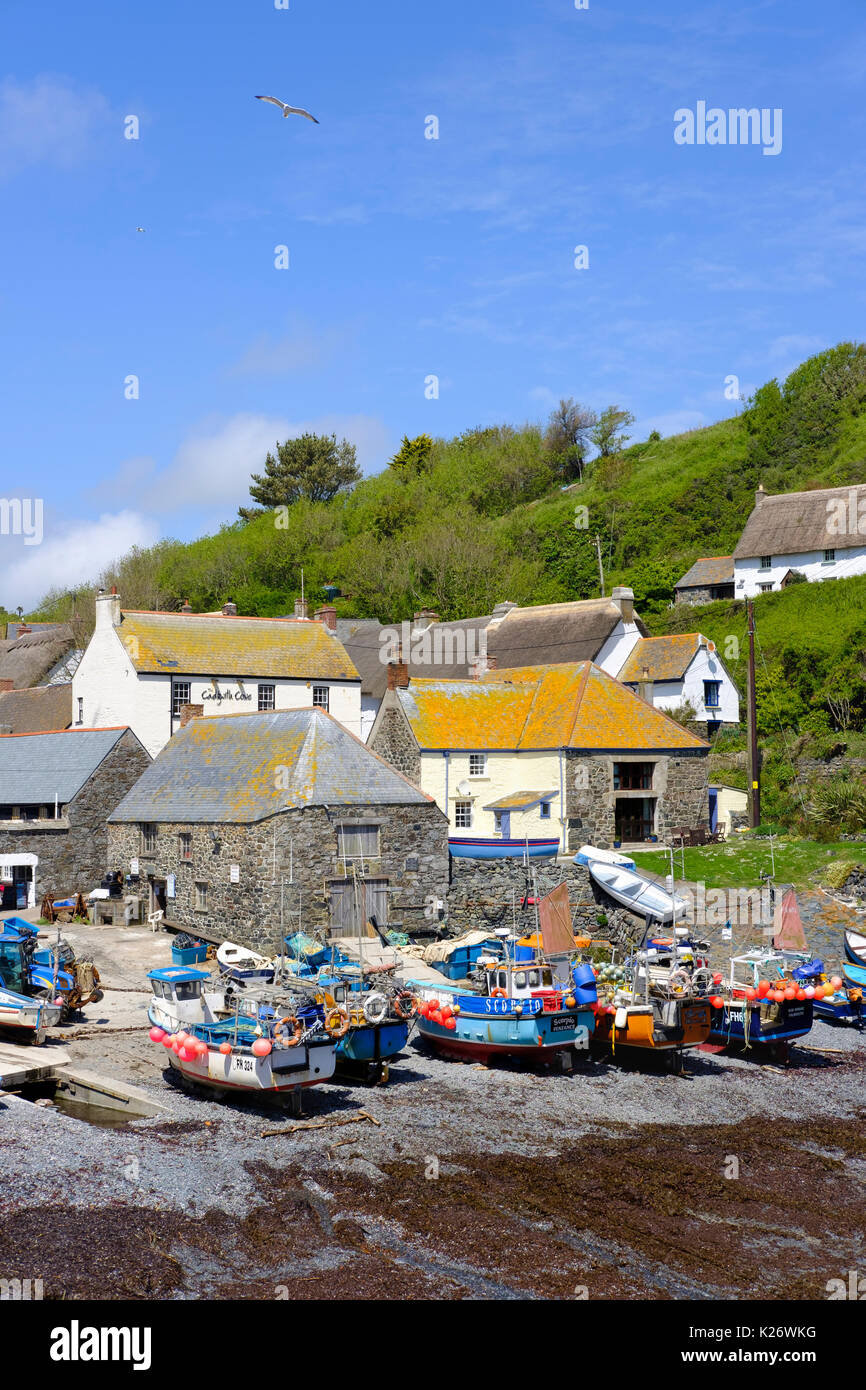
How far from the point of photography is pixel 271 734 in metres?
35.6

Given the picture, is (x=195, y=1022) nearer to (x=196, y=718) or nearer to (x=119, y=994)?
(x=119, y=994)

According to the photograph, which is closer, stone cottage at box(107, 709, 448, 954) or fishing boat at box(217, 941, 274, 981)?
fishing boat at box(217, 941, 274, 981)

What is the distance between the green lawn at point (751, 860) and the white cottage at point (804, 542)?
2554cm

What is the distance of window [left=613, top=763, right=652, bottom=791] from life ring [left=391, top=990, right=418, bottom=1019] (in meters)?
18.2

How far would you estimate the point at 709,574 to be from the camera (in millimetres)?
65750

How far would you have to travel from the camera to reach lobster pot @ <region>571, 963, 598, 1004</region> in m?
23.8

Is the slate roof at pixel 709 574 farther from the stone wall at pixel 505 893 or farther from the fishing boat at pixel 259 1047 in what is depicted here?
the fishing boat at pixel 259 1047

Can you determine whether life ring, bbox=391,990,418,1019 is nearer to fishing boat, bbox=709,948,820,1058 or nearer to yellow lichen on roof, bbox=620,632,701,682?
fishing boat, bbox=709,948,820,1058

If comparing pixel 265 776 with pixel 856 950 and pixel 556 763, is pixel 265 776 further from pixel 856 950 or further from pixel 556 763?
pixel 856 950

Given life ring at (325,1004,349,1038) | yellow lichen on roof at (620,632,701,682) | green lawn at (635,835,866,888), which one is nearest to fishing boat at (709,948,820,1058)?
life ring at (325,1004,349,1038)

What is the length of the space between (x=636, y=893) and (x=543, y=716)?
31.6ft

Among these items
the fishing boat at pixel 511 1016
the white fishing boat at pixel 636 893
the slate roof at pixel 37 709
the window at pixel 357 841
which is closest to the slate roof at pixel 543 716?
the white fishing boat at pixel 636 893

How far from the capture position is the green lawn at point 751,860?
112 feet
